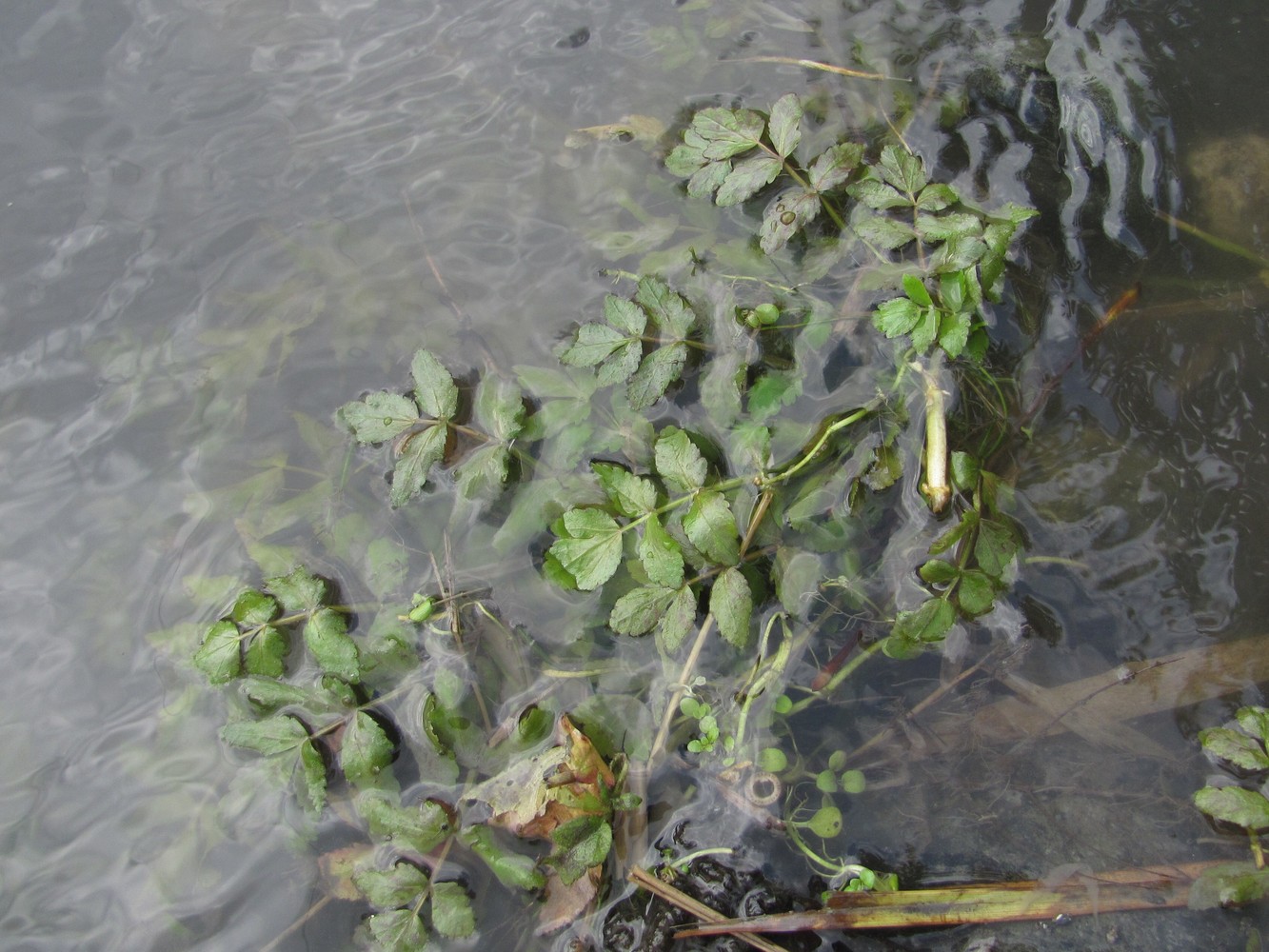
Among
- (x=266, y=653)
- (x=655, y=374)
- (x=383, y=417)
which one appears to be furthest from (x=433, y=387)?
(x=266, y=653)

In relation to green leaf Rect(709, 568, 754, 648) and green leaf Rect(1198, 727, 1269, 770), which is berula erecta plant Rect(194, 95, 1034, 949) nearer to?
green leaf Rect(709, 568, 754, 648)

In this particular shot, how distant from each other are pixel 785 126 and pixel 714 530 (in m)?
1.27

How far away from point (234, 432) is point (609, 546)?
129 cm

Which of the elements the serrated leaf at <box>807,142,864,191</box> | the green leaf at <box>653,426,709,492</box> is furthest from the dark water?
the green leaf at <box>653,426,709,492</box>

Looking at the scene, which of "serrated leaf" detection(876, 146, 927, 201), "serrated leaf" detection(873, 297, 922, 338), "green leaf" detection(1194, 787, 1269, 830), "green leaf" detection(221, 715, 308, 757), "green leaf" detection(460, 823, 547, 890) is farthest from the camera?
"serrated leaf" detection(876, 146, 927, 201)

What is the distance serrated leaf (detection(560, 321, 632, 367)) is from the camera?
2311 mm

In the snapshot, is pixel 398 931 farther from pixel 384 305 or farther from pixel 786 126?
pixel 786 126

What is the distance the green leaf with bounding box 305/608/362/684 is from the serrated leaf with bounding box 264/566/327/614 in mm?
61

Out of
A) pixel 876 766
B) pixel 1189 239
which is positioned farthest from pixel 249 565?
pixel 1189 239

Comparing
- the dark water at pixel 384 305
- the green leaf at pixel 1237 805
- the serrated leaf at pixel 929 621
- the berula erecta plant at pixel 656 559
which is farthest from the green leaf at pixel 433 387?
the green leaf at pixel 1237 805

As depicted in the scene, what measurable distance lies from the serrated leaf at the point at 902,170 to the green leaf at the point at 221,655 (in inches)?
87.5

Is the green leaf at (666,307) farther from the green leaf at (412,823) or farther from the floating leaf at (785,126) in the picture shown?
the green leaf at (412,823)

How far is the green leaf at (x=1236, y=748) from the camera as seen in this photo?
1.96m

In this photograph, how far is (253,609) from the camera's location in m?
2.29
